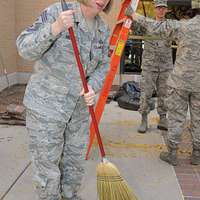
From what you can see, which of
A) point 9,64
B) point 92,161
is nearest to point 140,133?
point 92,161

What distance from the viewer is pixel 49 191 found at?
9.68 ft

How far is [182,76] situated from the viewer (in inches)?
176

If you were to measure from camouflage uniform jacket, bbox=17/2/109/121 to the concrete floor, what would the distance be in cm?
124

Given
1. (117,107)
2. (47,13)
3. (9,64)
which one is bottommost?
(117,107)

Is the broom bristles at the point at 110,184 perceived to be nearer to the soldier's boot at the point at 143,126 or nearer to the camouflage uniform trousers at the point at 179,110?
the camouflage uniform trousers at the point at 179,110

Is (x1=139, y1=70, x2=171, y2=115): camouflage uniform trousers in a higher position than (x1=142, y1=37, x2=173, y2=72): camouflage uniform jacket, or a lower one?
lower

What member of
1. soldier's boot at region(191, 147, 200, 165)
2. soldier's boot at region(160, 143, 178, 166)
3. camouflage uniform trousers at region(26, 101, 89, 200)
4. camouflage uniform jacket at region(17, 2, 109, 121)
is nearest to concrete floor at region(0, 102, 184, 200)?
soldier's boot at region(160, 143, 178, 166)

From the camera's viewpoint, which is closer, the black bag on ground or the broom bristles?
the broom bristles

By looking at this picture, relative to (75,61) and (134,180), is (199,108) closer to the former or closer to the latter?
(134,180)

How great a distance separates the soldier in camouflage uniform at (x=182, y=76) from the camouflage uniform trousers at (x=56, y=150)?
1.72 metres

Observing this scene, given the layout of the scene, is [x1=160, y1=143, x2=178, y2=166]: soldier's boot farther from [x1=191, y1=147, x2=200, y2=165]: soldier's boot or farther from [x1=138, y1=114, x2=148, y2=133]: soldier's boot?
[x1=138, y1=114, x2=148, y2=133]: soldier's boot

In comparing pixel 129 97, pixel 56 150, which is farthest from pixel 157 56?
pixel 56 150

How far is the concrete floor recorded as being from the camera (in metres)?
3.87

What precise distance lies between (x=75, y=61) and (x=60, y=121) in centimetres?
45
